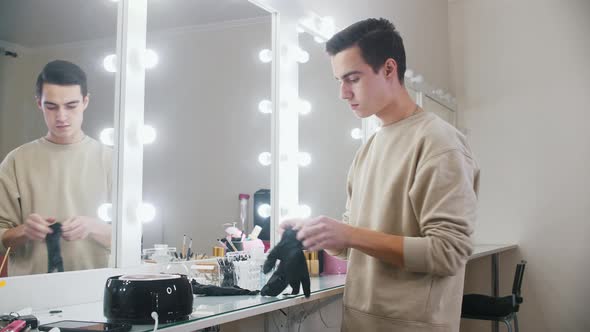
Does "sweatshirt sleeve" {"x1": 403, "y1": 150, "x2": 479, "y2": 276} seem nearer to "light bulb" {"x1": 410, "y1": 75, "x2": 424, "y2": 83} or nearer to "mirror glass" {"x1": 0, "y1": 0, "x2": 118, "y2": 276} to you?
"mirror glass" {"x1": 0, "y1": 0, "x2": 118, "y2": 276}

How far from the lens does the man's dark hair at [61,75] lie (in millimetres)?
1369

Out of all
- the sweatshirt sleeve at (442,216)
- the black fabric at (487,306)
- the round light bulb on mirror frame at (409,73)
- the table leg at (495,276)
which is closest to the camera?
the sweatshirt sleeve at (442,216)

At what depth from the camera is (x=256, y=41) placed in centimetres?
219

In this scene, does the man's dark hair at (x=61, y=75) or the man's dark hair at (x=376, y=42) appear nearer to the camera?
the man's dark hair at (x=61, y=75)

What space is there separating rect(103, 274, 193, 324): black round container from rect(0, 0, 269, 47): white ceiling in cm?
63

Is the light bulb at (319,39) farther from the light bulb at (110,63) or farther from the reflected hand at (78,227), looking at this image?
the reflected hand at (78,227)

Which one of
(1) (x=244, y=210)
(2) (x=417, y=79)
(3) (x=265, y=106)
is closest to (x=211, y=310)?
(1) (x=244, y=210)

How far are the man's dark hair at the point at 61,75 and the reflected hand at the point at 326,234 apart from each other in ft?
2.27

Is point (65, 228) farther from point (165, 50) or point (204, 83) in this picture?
point (204, 83)

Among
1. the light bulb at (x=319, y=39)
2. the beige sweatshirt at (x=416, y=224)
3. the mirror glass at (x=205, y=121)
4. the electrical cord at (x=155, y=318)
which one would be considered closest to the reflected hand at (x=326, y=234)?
the beige sweatshirt at (x=416, y=224)

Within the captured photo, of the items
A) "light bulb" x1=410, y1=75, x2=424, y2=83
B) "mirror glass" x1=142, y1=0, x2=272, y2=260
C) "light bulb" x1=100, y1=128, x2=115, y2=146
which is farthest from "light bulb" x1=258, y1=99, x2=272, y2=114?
"light bulb" x1=410, y1=75, x2=424, y2=83

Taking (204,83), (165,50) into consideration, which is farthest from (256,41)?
(165,50)

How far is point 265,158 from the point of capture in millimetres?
2182

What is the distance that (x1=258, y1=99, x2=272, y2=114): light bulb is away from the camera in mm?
2195
